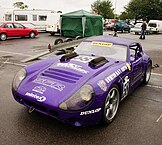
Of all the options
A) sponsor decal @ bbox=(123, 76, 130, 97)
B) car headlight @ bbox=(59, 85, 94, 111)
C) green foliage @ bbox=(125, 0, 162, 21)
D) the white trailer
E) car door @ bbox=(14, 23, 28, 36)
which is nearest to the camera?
car headlight @ bbox=(59, 85, 94, 111)

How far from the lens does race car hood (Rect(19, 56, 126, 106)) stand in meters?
3.27

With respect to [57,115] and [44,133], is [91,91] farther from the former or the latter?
[44,133]

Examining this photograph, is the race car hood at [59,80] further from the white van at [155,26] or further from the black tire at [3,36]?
the white van at [155,26]

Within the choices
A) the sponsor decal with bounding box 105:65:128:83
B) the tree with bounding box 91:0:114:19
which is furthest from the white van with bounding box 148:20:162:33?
the sponsor decal with bounding box 105:65:128:83

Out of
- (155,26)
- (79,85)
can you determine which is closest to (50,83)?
(79,85)

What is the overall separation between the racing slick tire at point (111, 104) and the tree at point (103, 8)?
54158mm

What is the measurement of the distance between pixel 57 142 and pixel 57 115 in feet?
1.27

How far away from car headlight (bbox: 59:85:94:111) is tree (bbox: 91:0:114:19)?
54.7 m

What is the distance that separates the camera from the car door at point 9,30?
16984 mm

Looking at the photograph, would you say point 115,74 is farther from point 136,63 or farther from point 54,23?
point 54,23

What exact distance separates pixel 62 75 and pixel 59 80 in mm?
156

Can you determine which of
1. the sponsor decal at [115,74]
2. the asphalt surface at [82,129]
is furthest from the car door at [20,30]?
the sponsor decal at [115,74]

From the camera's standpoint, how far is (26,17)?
24109 millimetres

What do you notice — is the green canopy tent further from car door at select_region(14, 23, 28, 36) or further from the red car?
A: car door at select_region(14, 23, 28, 36)
